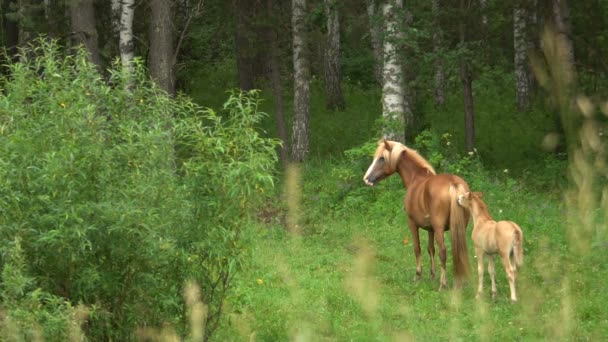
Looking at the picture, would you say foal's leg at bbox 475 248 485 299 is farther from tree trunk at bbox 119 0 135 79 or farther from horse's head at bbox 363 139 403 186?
tree trunk at bbox 119 0 135 79

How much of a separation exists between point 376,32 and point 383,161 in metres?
8.30

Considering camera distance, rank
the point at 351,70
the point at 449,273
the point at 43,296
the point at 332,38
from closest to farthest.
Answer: the point at 43,296, the point at 449,273, the point at 332,38, the point at 351,70

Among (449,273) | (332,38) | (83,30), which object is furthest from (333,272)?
(332,38)

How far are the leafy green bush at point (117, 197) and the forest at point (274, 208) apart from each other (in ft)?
0.07

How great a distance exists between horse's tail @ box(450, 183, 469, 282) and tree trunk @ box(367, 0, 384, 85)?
27.6 ft

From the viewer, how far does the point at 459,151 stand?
25.1 metres

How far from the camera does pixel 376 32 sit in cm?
2164

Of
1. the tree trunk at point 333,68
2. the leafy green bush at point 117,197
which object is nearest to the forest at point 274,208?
the leafy green bush at point 117,197

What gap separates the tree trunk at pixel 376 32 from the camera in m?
20.4

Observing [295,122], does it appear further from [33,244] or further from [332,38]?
[33,244]

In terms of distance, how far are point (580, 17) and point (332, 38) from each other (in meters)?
9.90

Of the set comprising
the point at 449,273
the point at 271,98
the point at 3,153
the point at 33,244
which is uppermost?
the point at 271,98

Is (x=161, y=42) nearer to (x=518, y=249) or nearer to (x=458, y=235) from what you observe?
(x=458, y=235)

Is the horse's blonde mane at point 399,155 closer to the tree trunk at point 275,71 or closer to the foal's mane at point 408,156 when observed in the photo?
the foal's mane at point 408,156
